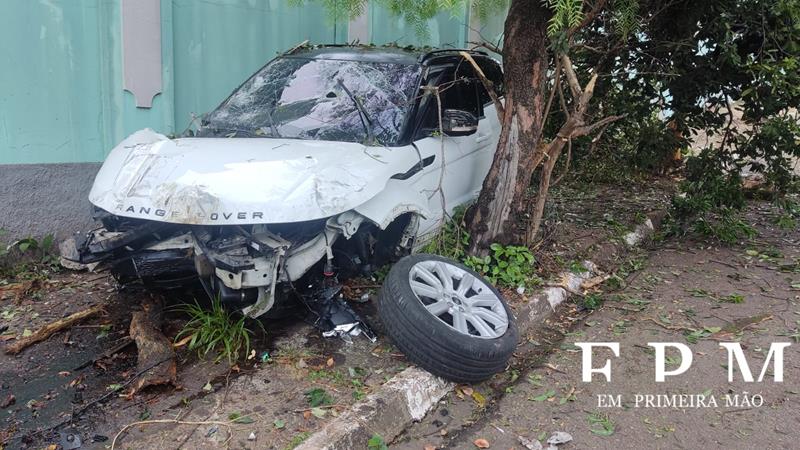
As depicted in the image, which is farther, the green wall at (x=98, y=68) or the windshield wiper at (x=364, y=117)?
the green wall at (x=98, y=68)

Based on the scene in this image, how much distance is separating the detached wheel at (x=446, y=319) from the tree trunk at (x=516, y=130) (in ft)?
3.35

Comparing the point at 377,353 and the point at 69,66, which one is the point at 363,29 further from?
the point at 377,353

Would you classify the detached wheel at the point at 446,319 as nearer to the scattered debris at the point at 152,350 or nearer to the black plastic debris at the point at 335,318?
the black plastic debris at the point at 335,318

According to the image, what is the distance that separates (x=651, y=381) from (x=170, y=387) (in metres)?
2.87

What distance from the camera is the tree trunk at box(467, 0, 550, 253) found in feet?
16.2

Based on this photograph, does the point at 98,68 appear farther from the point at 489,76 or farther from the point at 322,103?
the point at 489,76

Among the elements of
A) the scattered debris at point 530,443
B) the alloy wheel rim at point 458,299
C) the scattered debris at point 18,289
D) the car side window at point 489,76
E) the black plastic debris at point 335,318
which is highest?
the car side window at point 489,76

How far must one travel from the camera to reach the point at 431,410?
12.1 ft

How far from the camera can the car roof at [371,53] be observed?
5.19 metres

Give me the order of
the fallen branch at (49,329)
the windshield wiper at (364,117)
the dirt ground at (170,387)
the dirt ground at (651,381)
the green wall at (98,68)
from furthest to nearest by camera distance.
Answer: the green wall at (98,68), the windshield wiper at (364,117), the fallen branch at (49,329), the dirt ground at (651,381), the dirt ground at (170,387)

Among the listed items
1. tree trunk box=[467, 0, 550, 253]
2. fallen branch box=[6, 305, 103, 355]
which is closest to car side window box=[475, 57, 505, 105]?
tree trunk box=[467, 0, 550, 253]

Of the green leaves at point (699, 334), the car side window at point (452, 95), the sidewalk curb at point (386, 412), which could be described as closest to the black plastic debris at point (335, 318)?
the sidewalk curb at point (386, 412)

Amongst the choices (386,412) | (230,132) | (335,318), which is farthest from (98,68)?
(386,412)

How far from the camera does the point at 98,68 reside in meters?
5.80
